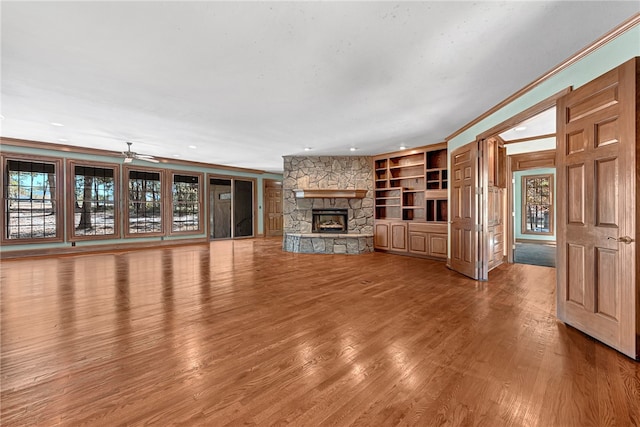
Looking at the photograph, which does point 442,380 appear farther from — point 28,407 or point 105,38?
point 105,38

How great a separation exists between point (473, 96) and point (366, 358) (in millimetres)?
3471

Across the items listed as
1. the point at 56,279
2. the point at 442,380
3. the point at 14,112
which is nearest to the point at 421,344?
the point at 442,380

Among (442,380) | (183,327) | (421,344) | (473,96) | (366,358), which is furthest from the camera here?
(473,96)

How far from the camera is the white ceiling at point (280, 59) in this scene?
209 cm

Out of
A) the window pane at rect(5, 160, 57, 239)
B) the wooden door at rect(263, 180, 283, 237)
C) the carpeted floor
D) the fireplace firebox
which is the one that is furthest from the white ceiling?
the wooden door at rect(263, 180, 283, 237)

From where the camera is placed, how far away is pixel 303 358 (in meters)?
2.14

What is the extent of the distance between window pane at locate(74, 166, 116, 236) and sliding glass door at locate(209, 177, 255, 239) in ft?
11.6

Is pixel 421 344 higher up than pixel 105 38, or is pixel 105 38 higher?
pixel 105 38

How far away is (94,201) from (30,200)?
121cm

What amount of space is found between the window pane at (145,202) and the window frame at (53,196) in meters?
1.50

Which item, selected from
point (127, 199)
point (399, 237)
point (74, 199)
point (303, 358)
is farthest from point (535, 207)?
point (74, 199)

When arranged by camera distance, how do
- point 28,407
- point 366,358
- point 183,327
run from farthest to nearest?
point 183,327 < point 366,358 < point 28,407

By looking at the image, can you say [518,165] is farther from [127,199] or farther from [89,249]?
[89,249]

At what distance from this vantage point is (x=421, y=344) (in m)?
2.37
